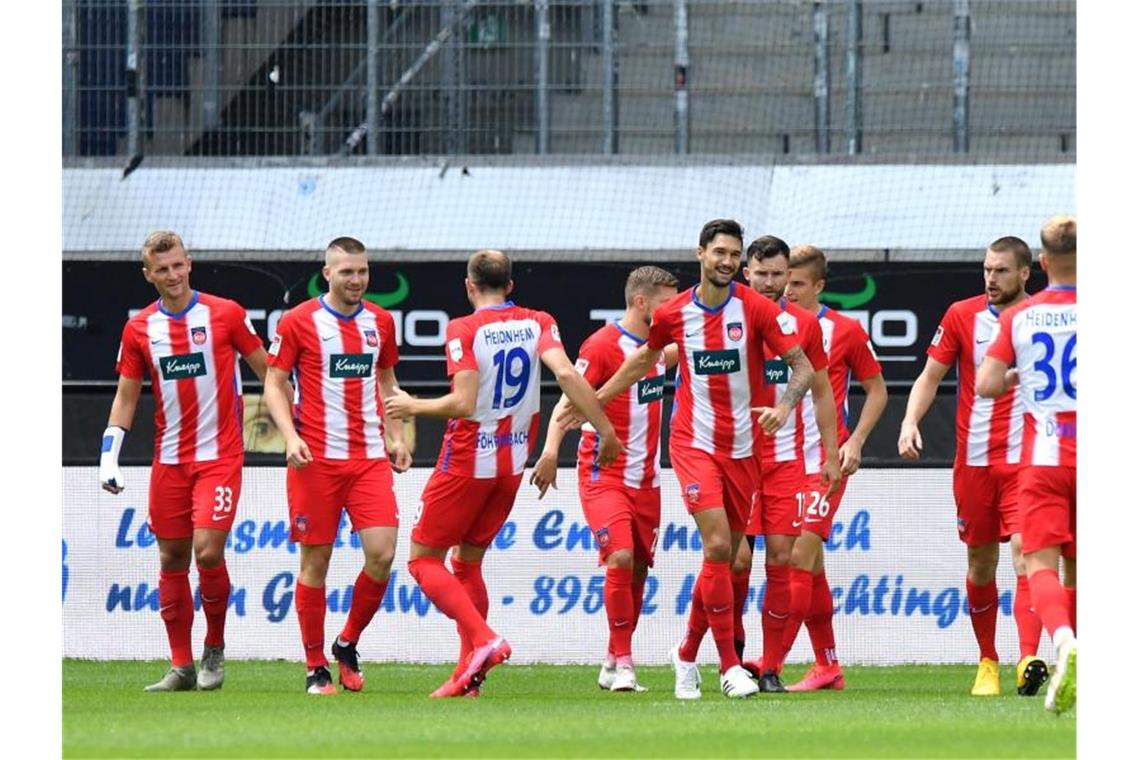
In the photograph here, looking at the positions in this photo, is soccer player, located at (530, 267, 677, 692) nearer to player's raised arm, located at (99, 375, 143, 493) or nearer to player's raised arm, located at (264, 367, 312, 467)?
player's raised arm, located at (264, 367, 312, 467)

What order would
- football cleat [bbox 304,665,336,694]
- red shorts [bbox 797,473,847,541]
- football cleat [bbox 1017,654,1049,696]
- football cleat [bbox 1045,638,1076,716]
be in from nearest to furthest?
1. football cleat [bbox 1045,638,1076,716]
2. football cleat [bbox 1017,654,1049,696]
3. football cleat [bbox 304,665,336,694]
4. red shorts [bbox 797,473,847,541]

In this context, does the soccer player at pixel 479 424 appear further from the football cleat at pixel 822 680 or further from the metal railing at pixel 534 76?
the metal railing at pixel 534 76

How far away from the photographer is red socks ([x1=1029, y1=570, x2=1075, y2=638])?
7.63m

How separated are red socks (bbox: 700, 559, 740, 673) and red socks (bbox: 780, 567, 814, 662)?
0.95 metres

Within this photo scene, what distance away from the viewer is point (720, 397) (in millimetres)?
9641

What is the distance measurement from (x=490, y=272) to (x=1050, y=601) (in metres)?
3.31

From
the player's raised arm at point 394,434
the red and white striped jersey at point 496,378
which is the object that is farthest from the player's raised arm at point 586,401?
the player's raised arm at point 394,434

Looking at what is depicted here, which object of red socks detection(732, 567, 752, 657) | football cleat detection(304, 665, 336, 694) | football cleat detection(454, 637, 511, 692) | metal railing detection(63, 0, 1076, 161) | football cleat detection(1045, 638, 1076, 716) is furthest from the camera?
metal railing detection(63, 0, 1076, 161)

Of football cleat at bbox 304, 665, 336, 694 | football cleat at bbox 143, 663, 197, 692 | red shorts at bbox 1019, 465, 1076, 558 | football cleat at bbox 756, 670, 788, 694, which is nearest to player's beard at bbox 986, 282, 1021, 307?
football cleat at bbox 756, 670, 788, 694

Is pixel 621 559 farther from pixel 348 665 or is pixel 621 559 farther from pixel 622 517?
pixel 348 665

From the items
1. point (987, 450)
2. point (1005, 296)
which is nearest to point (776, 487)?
point (987, 450)

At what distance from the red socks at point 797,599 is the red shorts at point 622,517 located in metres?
0.75
